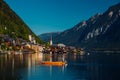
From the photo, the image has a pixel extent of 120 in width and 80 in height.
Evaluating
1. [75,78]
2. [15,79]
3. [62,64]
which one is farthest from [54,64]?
[15,79]

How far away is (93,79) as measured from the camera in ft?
324

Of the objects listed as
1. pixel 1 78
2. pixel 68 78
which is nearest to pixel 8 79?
pixel 1 78

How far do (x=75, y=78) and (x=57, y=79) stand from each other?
626cm

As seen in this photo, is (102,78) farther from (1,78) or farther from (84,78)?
(1,78)

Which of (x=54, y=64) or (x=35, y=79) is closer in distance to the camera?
(x=35, y=79)

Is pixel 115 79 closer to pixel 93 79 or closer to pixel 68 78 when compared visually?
pixel 93 79

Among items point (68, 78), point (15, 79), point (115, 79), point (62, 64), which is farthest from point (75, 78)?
point (62, 64)

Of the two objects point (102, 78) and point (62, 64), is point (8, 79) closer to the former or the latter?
point (102, 78)

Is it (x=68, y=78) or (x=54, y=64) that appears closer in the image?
(x=68, y=78)

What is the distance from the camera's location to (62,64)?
162 m

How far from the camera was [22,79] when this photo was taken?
308 feet

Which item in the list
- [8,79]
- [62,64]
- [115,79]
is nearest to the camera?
[8,79]

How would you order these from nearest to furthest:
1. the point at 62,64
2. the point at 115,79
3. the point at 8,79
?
the point at 8,79 → the point at 115,79 → the point at 62,64

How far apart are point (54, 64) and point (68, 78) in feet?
209
